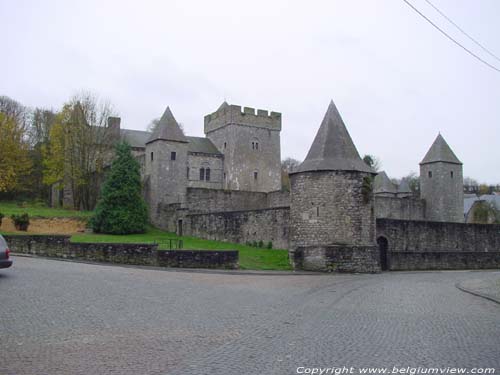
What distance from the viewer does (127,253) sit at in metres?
23.6

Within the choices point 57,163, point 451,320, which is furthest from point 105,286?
point 57,163

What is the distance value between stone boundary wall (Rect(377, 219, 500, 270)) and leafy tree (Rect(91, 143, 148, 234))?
54.5 feet

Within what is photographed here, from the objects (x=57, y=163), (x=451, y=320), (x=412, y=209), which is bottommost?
(x=451, y=320)

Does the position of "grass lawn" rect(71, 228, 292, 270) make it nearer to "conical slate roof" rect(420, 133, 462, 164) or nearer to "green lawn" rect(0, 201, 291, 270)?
"green lawn" rect(0, 201, 291, 270)

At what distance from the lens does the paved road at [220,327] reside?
304 inches

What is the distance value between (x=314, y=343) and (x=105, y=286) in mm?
7641

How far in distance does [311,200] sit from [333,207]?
1169mm

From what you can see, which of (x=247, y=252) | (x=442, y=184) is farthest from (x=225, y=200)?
(x=442, y=184)

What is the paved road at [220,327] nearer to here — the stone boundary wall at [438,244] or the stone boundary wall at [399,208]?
the stone boundary wall at [438,244]

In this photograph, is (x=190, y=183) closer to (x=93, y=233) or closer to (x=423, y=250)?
(x=93, y=233)

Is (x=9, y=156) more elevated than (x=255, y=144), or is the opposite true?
(x=255, y=144)

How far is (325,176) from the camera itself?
90.8 ft

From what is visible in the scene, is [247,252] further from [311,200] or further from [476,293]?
[476,293]

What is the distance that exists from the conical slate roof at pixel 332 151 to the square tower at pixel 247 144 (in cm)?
3013
